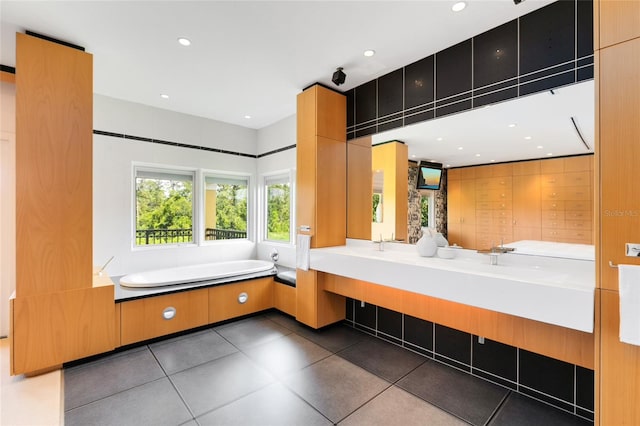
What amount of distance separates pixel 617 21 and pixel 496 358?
2.35 metres

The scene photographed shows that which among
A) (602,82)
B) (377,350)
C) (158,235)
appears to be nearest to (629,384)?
(602,82)

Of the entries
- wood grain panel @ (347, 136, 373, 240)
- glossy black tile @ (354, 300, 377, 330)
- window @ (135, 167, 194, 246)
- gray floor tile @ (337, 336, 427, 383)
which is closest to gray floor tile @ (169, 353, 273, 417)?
gray floor tile @ (337, 336, 427, 383)

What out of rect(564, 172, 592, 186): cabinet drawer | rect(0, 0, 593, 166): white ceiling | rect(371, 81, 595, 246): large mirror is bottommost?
rect(564, 172, 592, 186): cabinet drawer

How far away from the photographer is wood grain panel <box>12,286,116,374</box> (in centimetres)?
232

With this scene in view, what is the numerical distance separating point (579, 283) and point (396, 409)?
142 cm

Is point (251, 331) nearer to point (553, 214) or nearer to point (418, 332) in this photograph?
point (418, 332)

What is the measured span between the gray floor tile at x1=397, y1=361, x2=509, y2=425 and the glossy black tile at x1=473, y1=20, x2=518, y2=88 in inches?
96.7

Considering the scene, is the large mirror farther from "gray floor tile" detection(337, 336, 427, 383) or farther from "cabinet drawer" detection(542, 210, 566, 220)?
"gray floor tile" detection(337, 336, 427, 383)

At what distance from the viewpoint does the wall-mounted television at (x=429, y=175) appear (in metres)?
2.80

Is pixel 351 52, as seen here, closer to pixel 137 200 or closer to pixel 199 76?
pixel 199 76

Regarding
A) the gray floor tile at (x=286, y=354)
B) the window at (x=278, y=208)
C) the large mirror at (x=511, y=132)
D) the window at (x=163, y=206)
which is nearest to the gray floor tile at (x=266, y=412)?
the gray floor tile at (x=286, y=354)

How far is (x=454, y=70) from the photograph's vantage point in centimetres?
254

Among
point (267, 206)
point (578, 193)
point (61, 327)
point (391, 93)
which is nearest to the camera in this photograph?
point (578, 193)

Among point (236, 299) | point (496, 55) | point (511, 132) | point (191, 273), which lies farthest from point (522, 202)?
point (191, 273)
